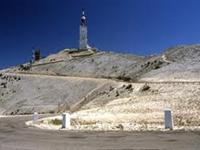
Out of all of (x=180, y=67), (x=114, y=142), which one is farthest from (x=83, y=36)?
(x=114, y=142)

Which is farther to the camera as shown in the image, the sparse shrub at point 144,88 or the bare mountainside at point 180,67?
the bare mountainside at point 180,67

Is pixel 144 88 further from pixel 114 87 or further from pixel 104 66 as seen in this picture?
pixel 104 66

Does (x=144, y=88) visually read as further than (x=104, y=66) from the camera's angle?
No

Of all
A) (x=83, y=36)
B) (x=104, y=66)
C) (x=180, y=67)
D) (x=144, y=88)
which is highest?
(x=83, y=36)

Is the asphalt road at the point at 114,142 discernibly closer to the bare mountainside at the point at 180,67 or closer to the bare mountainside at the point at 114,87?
the bare mountainside at the point at 114,87

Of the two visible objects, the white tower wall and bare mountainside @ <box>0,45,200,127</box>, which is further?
the white tower wall

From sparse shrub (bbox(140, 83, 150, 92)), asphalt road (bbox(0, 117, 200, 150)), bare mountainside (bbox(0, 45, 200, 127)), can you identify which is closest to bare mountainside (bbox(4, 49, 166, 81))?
bare mountainside (bbox(0, 45, 200, 127))

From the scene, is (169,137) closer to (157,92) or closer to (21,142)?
(21,142)

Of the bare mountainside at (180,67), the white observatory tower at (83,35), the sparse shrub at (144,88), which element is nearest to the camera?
the sparse shrub at (144,88)

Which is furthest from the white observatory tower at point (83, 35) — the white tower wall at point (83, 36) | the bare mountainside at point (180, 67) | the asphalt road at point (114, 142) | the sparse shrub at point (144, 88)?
the asphalt road at point (114, 142)

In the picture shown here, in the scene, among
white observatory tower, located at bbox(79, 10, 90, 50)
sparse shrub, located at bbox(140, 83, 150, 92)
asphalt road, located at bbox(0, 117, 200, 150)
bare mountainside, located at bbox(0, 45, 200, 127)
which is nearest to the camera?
asphalt road, located at bbox(0, 117, 200, 150)

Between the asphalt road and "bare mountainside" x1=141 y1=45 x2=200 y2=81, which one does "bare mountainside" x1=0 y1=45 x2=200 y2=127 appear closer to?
"bare mountainside" x1=141 y1=45 x2=200 y2=81

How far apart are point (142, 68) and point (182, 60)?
10.4m

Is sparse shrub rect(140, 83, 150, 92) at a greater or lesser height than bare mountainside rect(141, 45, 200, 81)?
lesser
